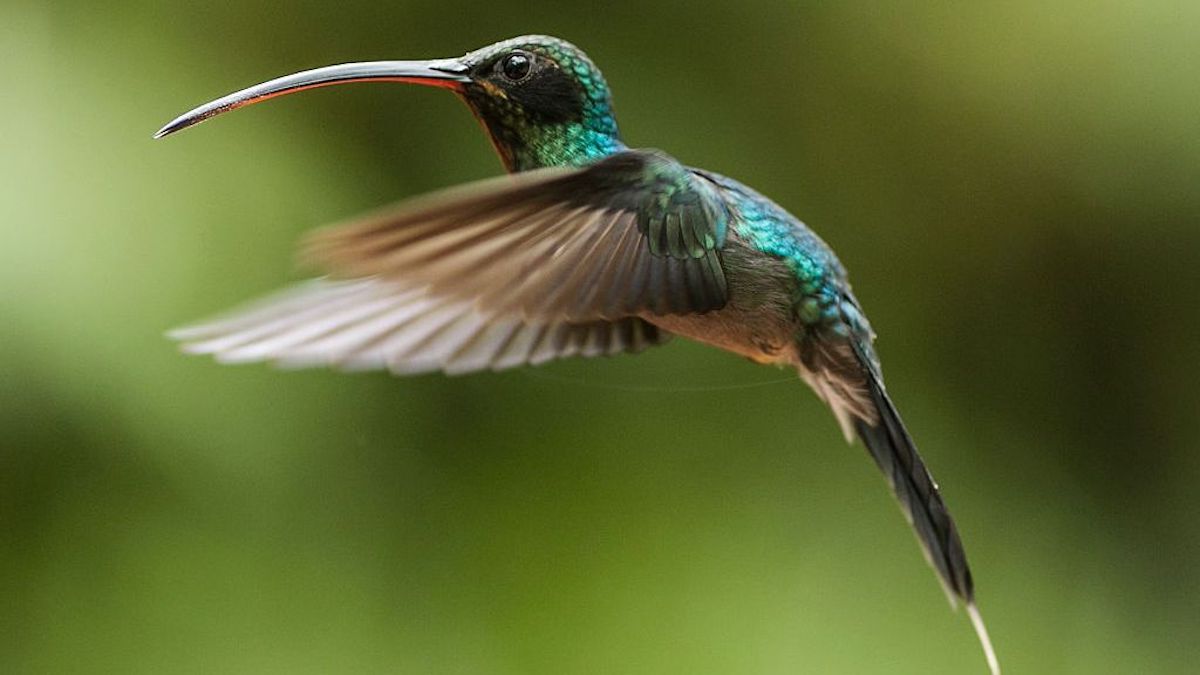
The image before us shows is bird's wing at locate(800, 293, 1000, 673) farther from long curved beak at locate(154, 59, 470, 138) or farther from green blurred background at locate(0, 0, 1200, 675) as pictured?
green blurred background at locate(0, 0, 1200, 675)

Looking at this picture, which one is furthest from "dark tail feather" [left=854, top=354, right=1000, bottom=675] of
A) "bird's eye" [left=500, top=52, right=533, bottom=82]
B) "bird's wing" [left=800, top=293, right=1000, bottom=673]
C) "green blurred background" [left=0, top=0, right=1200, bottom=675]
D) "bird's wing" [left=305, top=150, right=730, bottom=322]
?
"green blurred background" [left=0, top=0, right=1200, bottom=675]

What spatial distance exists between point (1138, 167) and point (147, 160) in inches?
49.1

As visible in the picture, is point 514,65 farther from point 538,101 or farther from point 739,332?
point 739,332

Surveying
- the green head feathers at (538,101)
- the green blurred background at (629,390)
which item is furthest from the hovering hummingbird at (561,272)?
the green blurred background at (629,390)

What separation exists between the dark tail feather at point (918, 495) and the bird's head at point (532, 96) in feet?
0.80

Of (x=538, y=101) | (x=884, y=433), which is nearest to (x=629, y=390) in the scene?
(x=884, y=433)

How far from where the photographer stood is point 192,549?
160 cm

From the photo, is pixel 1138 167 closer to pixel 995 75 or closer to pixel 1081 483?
pixel 995 75

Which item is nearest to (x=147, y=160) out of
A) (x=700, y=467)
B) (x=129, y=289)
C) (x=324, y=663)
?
(x=129, y=289)

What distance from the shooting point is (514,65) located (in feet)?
2.73

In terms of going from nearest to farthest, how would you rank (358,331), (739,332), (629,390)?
(358,331) → (739,332) → (629,390)

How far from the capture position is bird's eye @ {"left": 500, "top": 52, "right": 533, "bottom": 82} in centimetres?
83

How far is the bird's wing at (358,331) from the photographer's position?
688mm

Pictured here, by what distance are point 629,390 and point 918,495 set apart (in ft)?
2.86
